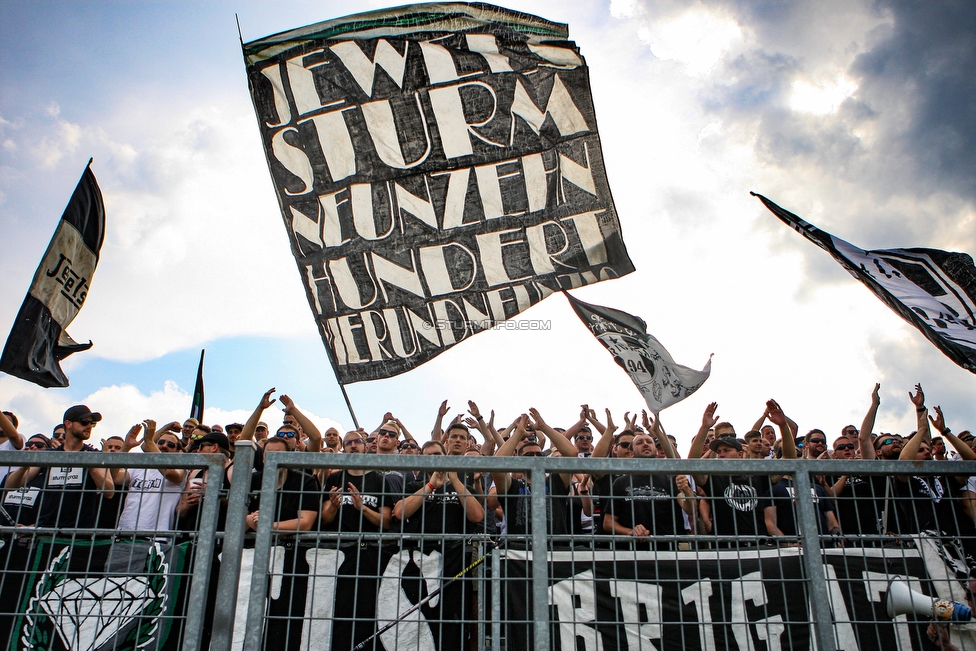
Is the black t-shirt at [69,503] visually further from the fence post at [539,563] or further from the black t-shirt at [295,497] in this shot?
the fence post at [539,563]

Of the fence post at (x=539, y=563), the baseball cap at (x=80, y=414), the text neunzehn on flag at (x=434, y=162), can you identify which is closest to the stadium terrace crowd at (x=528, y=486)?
the baseball cap at (x=80, y=414)

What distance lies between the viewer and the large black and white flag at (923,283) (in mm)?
5496

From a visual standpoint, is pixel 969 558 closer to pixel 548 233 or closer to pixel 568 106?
pixel 548 233

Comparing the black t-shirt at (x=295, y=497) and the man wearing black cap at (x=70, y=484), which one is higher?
the man wearing black cap at (x=70, y=484)

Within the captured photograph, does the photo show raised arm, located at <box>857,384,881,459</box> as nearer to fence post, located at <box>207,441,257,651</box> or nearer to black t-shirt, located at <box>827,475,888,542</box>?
black t-shirt, located at <box>827,475,888,542</box>

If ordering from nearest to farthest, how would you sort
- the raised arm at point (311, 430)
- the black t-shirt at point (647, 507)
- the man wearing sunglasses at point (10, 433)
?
1. the black t-shirt at point (647, 507)
2. the raised arm at point (311, 430)
3. the man wearing sunglasses at point (10, 433)

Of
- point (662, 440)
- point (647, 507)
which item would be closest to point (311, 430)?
point (647, 507)

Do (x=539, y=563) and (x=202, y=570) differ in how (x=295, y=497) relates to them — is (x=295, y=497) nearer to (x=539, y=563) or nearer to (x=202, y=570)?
(x=202, y=570)

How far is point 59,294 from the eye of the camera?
7055 millimetres

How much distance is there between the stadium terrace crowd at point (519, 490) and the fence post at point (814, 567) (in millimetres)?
235

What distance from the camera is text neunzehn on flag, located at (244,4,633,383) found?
7.55m

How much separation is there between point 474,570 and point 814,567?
2175 millimetres

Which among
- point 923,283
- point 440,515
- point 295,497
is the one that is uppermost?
point 923,283

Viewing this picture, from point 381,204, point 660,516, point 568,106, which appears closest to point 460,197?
point 381,204
